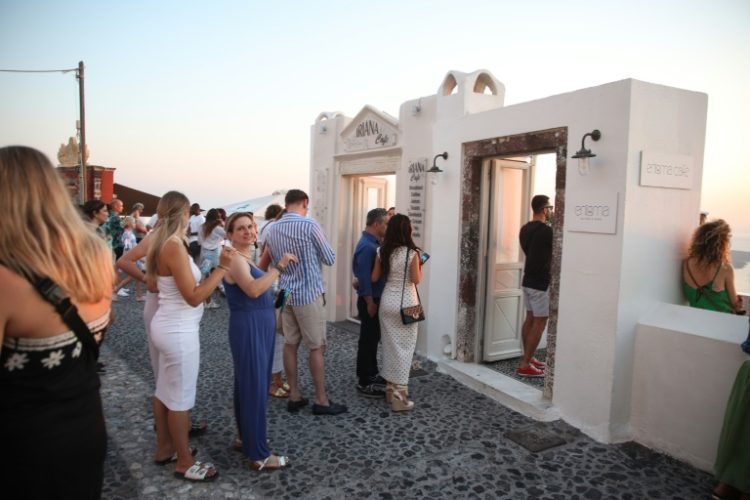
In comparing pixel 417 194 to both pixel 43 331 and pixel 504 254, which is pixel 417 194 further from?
pixel 43 331

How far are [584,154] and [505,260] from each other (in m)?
2.22


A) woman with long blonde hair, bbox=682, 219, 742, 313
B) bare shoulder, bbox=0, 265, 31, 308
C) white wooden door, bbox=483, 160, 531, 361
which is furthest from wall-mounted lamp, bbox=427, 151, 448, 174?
bare shoulder, bbox=0, 265, 31, 308

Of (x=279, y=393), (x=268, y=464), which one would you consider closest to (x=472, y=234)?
(x=279, y=393)

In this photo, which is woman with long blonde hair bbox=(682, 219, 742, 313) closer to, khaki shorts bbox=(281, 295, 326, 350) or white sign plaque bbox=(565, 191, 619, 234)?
white sign plaque bbox=(565, 191, 619, 234)

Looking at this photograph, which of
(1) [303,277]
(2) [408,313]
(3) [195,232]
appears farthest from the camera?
(3) [195,232]

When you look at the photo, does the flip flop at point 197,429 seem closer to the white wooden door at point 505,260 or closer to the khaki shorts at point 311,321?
the khaki shorts at point 311,321

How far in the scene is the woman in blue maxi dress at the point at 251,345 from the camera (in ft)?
10.9

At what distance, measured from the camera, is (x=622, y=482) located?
3465 mm

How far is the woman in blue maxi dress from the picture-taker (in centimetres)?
334

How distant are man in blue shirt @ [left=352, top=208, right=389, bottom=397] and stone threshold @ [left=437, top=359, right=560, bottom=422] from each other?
2.98 ft

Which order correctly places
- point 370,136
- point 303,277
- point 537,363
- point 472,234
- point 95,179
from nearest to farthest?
1. point 303,277
2. point 472,234
3. point 537,363
4. point 370,136
5. point 95,179

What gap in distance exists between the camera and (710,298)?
4102mm

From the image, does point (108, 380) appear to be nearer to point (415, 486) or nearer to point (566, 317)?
point (415, 486)

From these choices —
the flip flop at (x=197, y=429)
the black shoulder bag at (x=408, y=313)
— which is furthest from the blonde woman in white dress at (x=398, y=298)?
the flip flop at (x=197, y=429)
